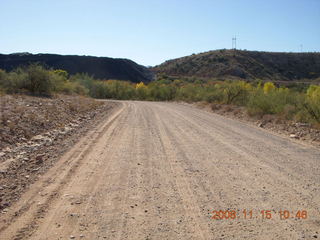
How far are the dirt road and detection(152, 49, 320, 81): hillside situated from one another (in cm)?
8624

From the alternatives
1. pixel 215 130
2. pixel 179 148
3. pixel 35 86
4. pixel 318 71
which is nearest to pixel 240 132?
pixel 215 130

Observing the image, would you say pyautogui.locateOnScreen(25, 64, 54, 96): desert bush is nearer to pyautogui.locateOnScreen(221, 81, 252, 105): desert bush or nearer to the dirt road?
pyautogui.locateOnScreen(221, 81, 252, 105): desert bush

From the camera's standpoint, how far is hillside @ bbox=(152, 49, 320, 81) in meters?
96.6

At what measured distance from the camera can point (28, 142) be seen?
11.1m

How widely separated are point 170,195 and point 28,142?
21.8 feet

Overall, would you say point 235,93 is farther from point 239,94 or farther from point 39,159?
point 39,159

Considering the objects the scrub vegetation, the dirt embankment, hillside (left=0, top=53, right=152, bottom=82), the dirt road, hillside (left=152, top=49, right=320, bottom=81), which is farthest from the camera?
hillside (left=0, top=53, right=152, bottom=82)

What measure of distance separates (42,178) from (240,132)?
9551 mm

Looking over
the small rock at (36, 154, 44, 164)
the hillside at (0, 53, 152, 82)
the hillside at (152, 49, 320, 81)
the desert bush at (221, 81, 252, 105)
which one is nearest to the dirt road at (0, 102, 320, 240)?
the small rock at (36, 154, 44, 164)

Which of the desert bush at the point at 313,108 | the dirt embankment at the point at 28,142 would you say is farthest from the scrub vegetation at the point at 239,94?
the dirt embankment at the point at 28,142

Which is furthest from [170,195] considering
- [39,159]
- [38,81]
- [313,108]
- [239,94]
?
[239,94]

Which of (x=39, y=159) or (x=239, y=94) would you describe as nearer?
(x=39, y=159)

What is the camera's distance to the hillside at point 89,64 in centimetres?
9762

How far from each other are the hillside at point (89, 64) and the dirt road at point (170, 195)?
8997 centimetres
